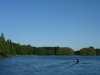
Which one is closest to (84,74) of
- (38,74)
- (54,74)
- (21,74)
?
(54,74)

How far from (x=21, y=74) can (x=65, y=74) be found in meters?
10.3

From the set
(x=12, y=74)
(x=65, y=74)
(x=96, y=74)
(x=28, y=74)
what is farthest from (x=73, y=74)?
(x=12, y=74)

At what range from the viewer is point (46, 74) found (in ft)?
177

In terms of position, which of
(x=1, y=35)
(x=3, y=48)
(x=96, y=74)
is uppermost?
(x=1, y=35)

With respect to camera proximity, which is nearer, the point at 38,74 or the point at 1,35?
the point at 38,74

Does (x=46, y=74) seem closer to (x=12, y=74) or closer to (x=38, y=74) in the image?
(x=38, y=74)

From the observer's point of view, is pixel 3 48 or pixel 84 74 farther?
pixel 3 48

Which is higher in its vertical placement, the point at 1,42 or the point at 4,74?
the point at 1,42

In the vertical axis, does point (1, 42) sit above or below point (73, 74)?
above

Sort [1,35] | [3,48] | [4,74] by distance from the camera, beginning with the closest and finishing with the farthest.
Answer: [4,74], [3,48], [1,35]

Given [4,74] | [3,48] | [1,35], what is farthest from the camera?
[1,35]

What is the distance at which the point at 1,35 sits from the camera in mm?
175875

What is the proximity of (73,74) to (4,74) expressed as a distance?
1611 cm

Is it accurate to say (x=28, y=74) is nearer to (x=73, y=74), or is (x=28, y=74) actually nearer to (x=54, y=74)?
(x=54, y=74)
